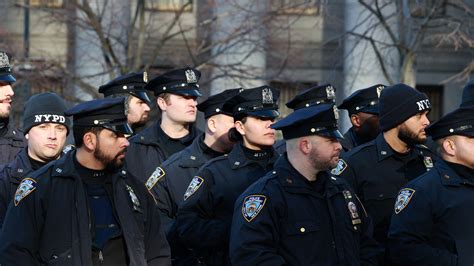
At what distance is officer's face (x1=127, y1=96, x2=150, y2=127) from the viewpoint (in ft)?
32.9

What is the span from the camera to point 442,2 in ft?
57.5

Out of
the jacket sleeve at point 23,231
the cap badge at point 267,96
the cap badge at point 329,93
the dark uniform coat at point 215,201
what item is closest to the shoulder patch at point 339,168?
the dark uniform coat at point 215,201

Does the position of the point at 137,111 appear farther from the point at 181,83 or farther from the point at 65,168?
the point at 65,168

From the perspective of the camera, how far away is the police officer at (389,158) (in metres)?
8.35

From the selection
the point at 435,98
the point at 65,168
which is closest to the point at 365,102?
the point at 65,168

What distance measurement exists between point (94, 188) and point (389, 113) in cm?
245

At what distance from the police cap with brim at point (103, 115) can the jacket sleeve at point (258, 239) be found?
2.91ft

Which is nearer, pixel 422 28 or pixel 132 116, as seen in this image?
pixel 132 116

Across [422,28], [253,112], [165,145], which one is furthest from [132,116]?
[422,28]

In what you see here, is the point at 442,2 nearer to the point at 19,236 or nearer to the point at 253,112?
the point at 253,112

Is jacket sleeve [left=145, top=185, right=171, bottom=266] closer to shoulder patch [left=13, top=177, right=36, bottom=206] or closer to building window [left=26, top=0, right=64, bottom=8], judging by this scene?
shoulder patch [left=13, top=177, right=36, bottom=206]

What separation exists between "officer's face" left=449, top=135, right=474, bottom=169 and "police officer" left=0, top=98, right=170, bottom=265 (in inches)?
73.8

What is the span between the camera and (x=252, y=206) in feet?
22.5

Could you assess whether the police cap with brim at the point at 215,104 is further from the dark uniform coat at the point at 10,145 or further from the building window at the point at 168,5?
the building window at the point at 168,5
